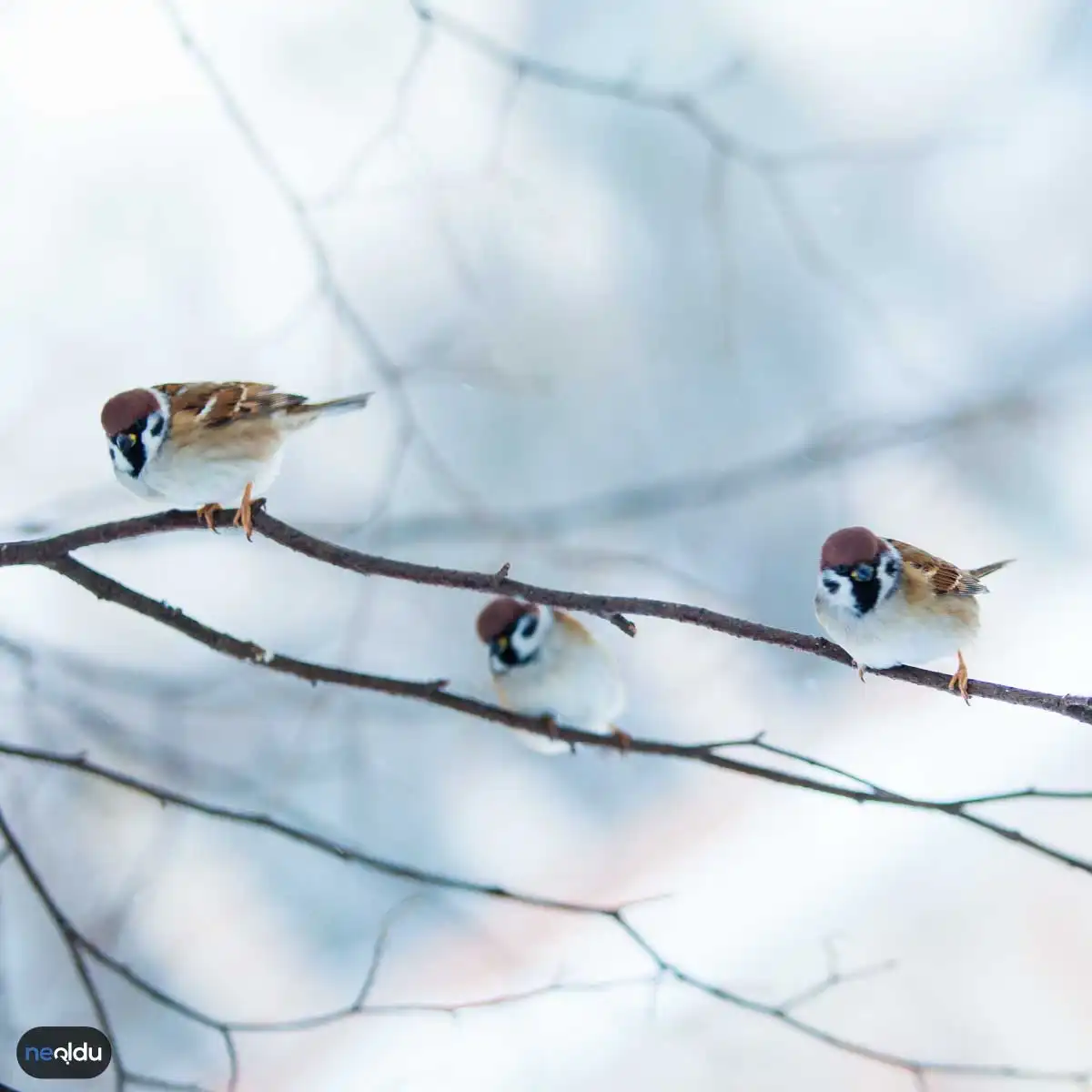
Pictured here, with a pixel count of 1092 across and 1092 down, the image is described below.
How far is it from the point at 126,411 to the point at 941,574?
79cm

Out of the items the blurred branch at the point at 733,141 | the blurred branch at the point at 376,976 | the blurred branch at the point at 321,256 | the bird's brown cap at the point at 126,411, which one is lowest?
the blurred branch at the point at 376,976

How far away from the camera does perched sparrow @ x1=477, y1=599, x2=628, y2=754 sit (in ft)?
4.29

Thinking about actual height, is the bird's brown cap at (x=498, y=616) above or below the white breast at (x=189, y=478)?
above

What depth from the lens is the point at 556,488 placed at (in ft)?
5.19

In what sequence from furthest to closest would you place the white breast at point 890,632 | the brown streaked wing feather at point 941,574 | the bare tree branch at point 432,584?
the brown streaked wing feather at point 941,574 → the white breast at point 890,632 → the bare tree branch at point 432,584

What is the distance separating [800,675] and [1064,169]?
2.80 ft

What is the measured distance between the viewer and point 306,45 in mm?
1420

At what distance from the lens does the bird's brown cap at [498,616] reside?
130cm

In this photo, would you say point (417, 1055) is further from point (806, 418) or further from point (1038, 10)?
point (1038, 10)
